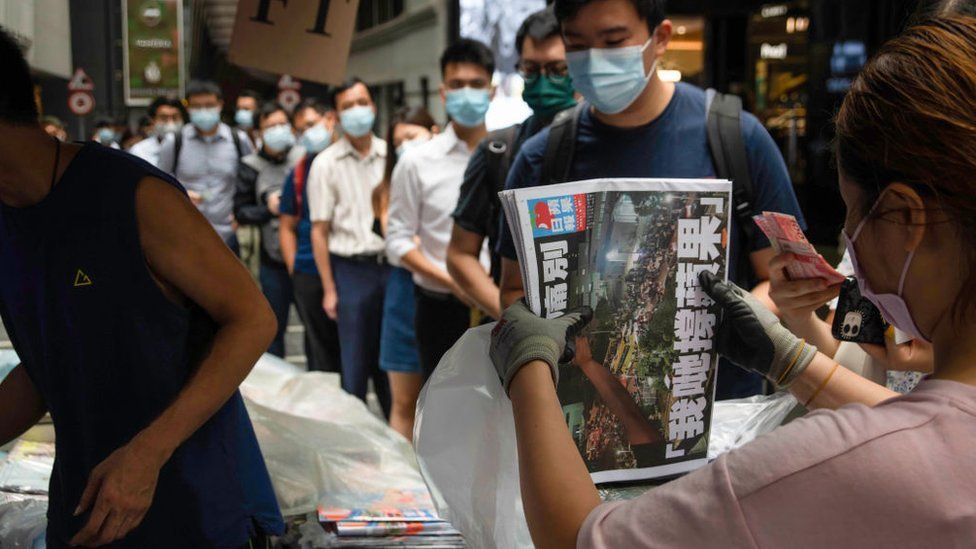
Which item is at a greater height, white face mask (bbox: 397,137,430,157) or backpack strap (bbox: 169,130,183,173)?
white face mask (bbox: 397,137,430,157)

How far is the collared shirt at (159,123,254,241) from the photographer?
24.5ft

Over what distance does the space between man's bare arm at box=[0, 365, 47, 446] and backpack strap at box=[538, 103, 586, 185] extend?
125 centimetres

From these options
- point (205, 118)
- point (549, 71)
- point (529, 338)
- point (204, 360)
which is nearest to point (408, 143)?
point (205, 118)

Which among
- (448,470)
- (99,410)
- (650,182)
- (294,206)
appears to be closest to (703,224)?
(650,182)

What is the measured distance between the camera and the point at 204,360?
72.5 inches

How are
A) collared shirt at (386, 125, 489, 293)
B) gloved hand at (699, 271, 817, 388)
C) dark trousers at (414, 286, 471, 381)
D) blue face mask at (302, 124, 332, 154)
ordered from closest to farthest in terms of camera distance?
1. gloved hand at (699, 271, 817, 388)
2. dark trousers at (414, 286, 471, 381)
3. collared shirt at (386, 125, 489, 293)
4. blue face mask at (302, 124, 332, 154)

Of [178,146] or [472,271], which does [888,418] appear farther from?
[178,146]

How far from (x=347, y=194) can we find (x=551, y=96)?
2568 mm

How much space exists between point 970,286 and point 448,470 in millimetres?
831

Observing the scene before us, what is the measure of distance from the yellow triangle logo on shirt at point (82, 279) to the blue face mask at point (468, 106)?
302 cm

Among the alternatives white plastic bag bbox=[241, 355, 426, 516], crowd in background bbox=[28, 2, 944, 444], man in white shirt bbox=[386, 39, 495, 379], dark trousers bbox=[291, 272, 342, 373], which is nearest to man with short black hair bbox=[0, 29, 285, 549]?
crowd in background bbox=[28, 2, 944, 444]

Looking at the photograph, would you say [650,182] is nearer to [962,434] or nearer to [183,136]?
[962,434]

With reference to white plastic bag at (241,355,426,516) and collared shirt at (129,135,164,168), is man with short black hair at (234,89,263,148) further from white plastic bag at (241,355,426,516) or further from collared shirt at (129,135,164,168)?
white plastic bag at (241,355,426,516)

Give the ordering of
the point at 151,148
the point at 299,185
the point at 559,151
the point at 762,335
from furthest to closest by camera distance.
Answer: the point at 151,148 < the point at 299,185 < the point at 559,151 < the point at 762,335
